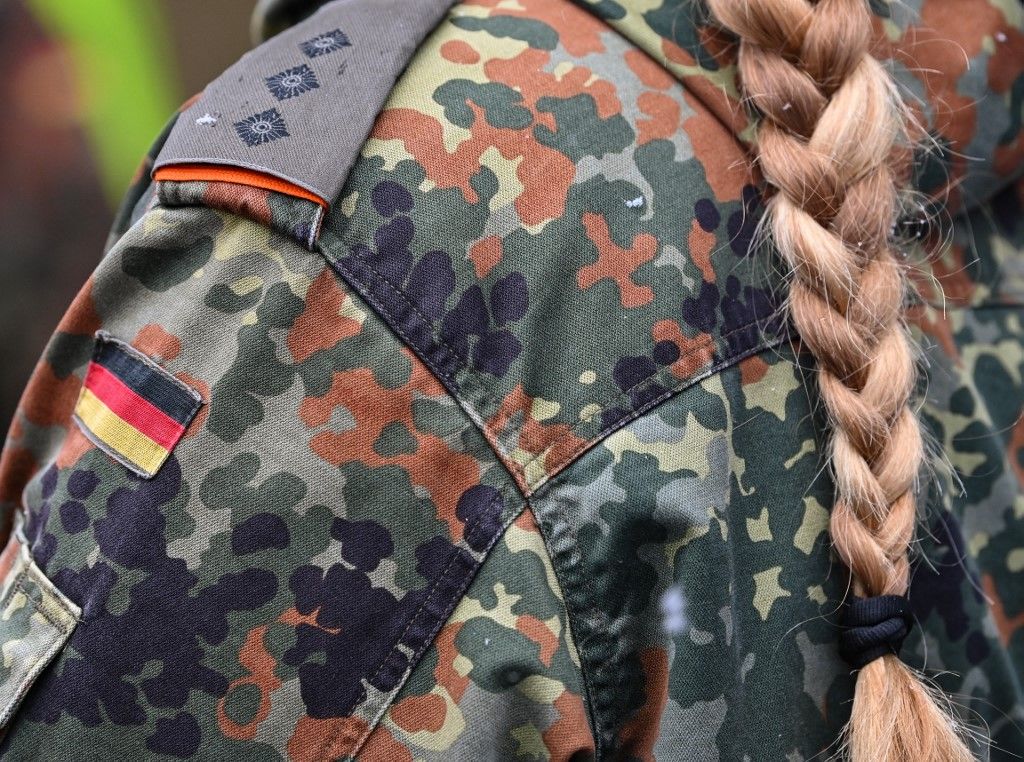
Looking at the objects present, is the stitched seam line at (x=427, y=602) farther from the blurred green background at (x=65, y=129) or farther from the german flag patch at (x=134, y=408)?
the blurred green background at (x=65, y=129)

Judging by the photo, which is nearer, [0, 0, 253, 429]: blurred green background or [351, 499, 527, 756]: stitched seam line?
[351, 499, 527, 756]: stitched seam line

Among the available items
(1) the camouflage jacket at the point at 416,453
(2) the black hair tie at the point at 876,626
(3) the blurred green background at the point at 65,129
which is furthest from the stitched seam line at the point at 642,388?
(3) the blurred green background at the point at 65,129

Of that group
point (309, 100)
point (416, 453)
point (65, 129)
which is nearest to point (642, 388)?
point (416, 453)

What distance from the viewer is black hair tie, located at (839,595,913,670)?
539mm

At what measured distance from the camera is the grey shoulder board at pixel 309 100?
0.50m

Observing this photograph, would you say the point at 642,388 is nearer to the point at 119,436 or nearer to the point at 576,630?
the point at 576,630

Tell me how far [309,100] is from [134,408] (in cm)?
22

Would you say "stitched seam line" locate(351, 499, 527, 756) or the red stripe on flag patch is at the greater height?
the red stripe on flag patch

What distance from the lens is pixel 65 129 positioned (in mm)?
2230

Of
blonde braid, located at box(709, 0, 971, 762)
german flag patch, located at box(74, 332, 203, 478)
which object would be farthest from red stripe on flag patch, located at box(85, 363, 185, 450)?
blonde braid, located at box(709, 0, 971, 762)

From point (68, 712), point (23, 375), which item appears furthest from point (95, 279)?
point (23, 375)

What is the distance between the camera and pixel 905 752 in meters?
0.54

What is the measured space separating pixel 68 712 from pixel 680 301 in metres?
0.45

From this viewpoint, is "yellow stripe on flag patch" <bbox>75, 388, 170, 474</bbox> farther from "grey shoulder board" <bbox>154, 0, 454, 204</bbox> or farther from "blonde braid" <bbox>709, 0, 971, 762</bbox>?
"blonde braid" <bbox>709, 0, 971, 762</bbox>
